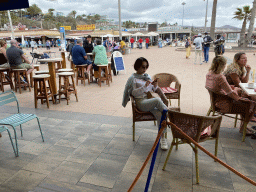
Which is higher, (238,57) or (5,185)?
(238,57)

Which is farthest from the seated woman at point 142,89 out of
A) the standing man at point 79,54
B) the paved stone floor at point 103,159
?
the standing man at point 79,54

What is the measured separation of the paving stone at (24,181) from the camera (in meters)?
2.25

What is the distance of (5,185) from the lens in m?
2.29

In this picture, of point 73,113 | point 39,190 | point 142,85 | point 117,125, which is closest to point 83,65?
point 73,113

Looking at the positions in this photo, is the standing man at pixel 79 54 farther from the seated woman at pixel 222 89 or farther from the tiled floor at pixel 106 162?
the seated woman at pixel 222 89

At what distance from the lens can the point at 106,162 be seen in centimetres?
268

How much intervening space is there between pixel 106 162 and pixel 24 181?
1010 mm

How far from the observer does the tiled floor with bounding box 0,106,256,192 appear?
7.39ft

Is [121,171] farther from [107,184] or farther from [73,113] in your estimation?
[73,113]

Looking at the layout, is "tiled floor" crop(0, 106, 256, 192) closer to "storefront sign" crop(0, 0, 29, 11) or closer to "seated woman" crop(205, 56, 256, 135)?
"seated woman" crop(205, 56, 256, 135)

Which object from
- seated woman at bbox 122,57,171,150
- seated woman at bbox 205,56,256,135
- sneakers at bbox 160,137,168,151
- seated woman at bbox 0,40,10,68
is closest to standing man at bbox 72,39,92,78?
seated woman at bbox 0,40,10,68

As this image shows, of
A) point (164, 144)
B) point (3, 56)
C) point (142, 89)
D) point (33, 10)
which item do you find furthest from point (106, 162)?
point (33, 10)

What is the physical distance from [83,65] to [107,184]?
528cm

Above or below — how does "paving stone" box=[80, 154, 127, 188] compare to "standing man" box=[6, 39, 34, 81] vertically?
below
